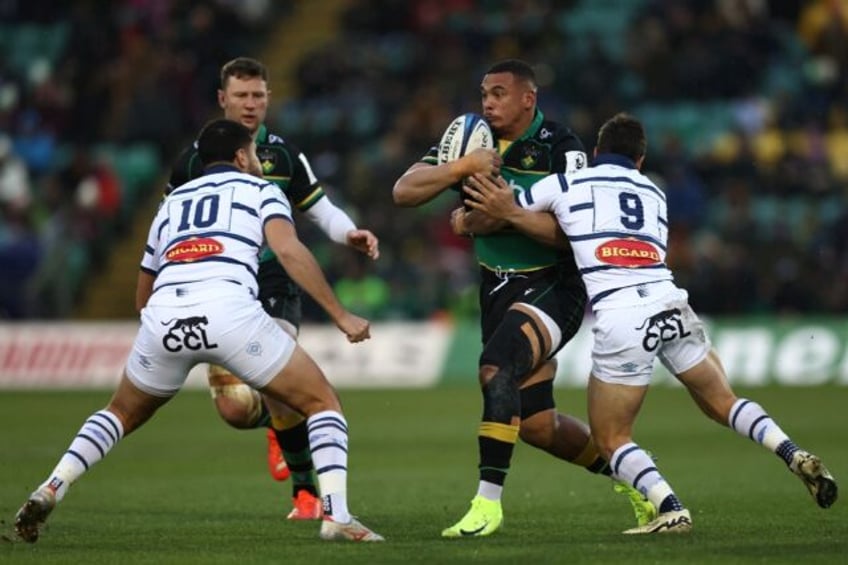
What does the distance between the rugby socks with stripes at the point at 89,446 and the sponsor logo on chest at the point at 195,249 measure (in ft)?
3.07

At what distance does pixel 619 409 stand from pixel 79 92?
2083 cm

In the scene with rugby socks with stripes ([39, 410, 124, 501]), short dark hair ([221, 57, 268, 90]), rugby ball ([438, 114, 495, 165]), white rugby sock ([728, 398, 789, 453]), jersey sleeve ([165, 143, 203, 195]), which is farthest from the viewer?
short dark hair ([221, 57, 268, 90])

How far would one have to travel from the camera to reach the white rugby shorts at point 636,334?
9.62m

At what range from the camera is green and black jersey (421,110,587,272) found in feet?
33.9

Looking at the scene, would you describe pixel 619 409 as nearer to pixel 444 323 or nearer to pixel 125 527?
pixel 125 527

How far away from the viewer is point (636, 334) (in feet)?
31.6

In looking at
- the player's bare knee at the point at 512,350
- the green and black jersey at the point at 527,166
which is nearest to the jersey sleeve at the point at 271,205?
the green and black jersey at the point at 527,166

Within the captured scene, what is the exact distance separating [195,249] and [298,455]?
2.45 meters

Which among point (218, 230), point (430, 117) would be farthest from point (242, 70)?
point (430, 117)

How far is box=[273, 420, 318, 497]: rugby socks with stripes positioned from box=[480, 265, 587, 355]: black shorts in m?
1.66

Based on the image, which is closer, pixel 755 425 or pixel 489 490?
pixel 489 490

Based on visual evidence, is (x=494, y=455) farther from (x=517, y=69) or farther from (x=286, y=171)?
(x=286, y=171)

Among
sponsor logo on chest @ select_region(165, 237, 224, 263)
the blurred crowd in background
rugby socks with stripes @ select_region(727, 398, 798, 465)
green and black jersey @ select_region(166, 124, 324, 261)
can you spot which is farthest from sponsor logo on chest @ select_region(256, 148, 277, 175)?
the blurred crowd in background

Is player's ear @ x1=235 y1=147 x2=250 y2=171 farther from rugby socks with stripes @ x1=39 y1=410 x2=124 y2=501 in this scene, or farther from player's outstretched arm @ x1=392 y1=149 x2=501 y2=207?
rugby socks with stripes @ x1=39 y1=410 x2=124 y2=501
